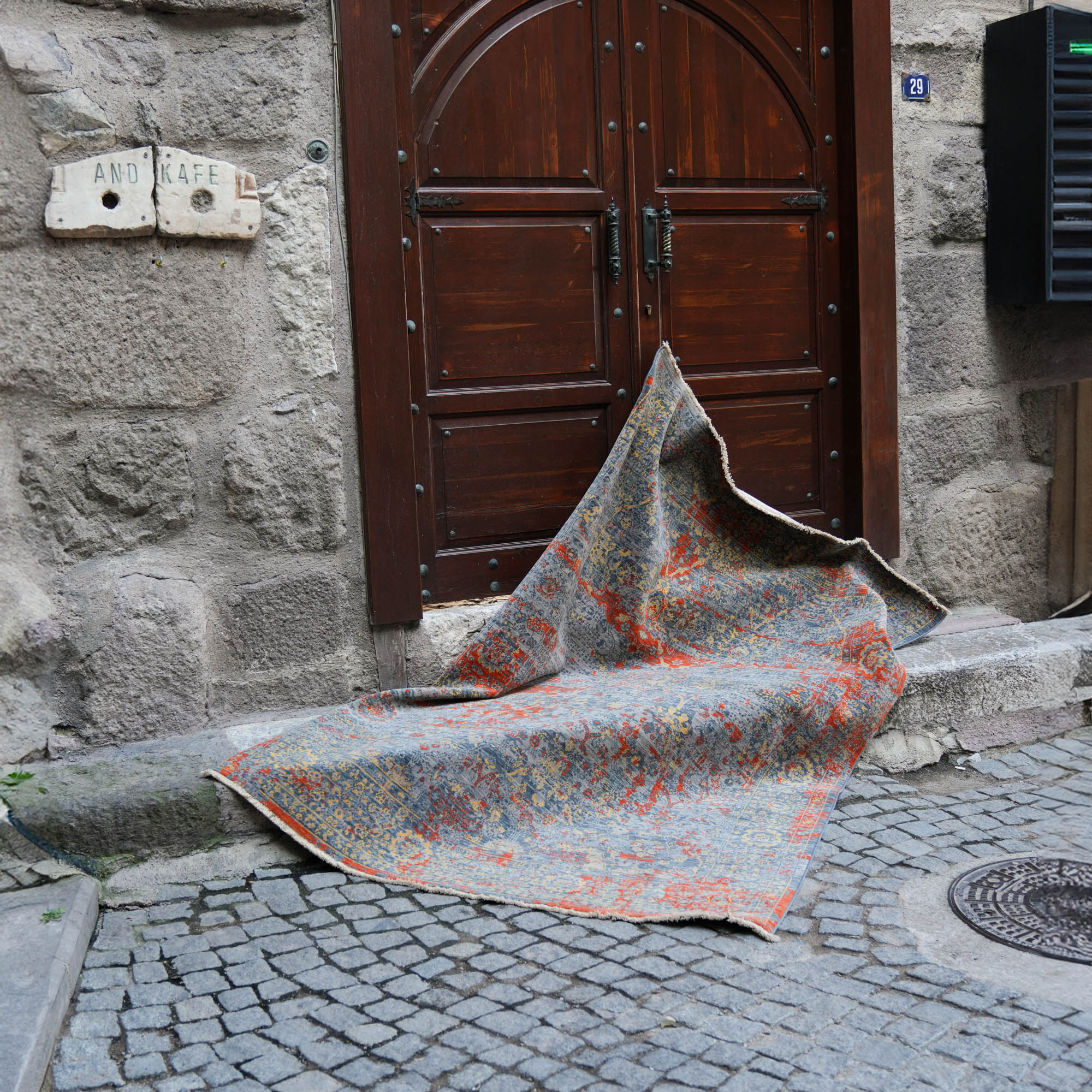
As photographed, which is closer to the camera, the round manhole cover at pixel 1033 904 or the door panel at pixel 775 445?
the round manhole cover at pixel 1033 904

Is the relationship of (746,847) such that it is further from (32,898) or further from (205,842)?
(32,898)

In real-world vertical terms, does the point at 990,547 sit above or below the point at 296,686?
above

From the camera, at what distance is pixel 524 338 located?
351 cm

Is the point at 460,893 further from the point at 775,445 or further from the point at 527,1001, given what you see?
the point at 775,445

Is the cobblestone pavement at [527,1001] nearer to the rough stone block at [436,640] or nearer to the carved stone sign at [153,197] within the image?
the rough stone block at [436,640]

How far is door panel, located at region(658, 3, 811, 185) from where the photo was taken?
3.61 meters

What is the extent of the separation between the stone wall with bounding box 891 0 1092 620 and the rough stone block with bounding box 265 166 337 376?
1876mm

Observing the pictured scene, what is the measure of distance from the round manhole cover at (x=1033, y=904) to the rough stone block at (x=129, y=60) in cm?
262

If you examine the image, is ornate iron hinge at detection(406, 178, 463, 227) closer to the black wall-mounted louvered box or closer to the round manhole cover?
the black wall-mounted louvered box

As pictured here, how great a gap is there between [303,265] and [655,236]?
108 centimetres

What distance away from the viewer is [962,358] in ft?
Answer: 13.3

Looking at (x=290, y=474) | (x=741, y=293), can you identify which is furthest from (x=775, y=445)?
(x=290, y=474)

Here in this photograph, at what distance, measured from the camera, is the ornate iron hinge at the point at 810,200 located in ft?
12.5

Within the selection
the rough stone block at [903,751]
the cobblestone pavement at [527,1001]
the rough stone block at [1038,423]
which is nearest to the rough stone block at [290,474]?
the cobblestone pavement at [527,1001]
